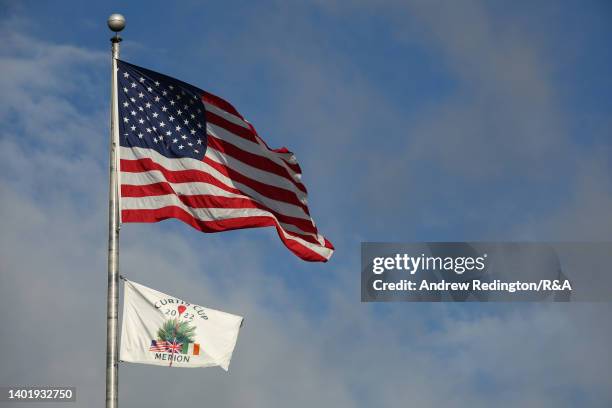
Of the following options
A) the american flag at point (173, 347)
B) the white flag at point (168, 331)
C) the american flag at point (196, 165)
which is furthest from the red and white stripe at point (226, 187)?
the american flag at point (173, 347)

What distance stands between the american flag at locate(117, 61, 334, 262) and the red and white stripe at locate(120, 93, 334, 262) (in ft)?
0.09

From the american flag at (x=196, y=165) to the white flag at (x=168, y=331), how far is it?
2158mm

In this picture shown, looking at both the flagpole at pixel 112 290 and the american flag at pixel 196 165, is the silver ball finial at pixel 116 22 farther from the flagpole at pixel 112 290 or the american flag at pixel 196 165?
the flagpole at pixel 112 290

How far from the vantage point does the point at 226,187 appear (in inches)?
1247

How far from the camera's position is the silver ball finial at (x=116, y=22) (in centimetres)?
2998

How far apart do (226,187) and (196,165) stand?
1.20m

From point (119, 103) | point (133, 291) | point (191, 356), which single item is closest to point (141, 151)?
point (119, 103)

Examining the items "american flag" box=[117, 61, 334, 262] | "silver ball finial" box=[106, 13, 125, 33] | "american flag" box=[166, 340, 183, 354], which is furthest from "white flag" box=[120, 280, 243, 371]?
"silver ball finial" box=[106, 13, 125, 33]

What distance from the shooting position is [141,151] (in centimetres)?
2997

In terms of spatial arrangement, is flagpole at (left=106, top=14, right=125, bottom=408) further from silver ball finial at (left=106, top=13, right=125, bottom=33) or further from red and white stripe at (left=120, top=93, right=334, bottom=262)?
silver ball finial at (left=106, top=13, right=125, bottom=33)

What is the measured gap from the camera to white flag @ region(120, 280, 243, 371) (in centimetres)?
2948

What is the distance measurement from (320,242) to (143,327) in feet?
22.5

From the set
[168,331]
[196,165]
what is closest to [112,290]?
[168,331]

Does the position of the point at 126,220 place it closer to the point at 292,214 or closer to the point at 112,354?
the point at 112,354
